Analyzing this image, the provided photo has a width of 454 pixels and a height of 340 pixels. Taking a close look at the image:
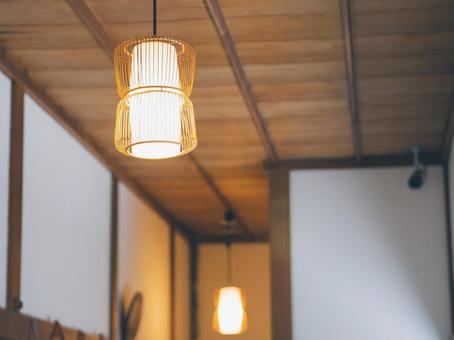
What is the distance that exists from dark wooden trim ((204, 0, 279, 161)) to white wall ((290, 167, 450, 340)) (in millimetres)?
623

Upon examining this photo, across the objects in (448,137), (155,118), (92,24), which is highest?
(92,24)

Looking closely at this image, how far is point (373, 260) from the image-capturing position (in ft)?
27.1

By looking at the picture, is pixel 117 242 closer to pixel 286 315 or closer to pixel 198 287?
pixel 286 315

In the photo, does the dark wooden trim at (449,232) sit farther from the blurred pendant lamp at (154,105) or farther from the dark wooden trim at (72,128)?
the blurred pendant lamp at (154,105)

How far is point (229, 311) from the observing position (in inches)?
421

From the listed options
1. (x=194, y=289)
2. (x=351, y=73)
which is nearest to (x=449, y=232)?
(x=351, y=73)

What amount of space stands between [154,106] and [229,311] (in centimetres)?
672

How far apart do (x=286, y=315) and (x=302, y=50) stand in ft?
9.37

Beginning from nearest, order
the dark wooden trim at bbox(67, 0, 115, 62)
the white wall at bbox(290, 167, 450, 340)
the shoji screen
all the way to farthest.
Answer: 1. the dark wooden trim at bbox(67, 0, 115, 62)
2. the shoji screen
3. the white wall at bbox(290, 167, 450, 340)

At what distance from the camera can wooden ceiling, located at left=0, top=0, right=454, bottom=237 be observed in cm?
556

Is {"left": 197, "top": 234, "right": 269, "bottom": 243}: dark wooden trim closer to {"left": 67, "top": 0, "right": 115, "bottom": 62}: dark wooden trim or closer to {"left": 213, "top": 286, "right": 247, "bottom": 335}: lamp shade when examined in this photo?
{"left": 213, "top": 286, "right": 247, "bottom": 335}: lamp shade

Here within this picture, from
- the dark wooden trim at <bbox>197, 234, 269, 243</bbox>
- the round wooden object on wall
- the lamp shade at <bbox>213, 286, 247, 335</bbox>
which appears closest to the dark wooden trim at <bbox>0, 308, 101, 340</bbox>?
the round wooden object on wall

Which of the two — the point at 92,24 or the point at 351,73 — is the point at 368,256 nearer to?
the point at 351,73

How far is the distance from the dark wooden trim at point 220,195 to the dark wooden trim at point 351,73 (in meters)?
1.36
